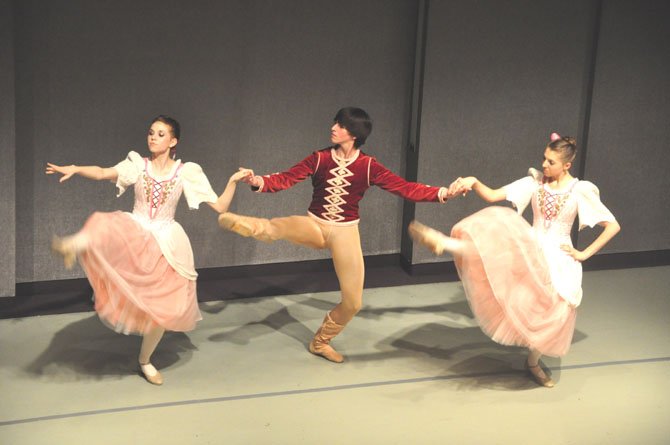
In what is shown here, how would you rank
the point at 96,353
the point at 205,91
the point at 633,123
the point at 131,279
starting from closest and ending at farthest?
the point at 131,279 → the point at 96,353 → the point at 205,91 → the point at 633,123

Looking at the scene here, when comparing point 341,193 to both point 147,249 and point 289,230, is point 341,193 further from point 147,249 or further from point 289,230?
point 147,249

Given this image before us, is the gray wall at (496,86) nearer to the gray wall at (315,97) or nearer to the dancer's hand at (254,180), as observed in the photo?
the gray wall at (315,97)

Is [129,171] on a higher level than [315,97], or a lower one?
lower

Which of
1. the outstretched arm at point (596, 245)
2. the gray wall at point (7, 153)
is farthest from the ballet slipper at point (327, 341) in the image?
the gray wall at point (7, 153)

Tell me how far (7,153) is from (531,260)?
2.86 metres

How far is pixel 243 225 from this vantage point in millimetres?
5020

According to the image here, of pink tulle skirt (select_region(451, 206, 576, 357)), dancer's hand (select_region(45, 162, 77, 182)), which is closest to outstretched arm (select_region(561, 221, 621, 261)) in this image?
pink tulle skirt (select_region(451, 206, 576, 357))

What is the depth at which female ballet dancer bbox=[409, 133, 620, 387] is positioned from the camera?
16.4ft

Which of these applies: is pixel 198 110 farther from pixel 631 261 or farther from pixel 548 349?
pixel 631 261

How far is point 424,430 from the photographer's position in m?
4.82

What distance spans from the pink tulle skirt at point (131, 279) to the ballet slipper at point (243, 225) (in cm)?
37

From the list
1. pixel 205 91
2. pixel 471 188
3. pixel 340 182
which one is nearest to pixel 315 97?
pixel 205 91

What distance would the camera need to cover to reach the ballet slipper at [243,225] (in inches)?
196

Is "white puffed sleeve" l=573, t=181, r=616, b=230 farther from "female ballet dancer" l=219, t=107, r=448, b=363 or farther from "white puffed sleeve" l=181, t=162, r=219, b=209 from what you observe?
"white puffed sleeve" l=181, t=162, r=219, b=209
